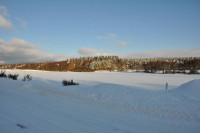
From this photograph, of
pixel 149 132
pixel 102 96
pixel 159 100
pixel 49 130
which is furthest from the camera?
pixel 102 96

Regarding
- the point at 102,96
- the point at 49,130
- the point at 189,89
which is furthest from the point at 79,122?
the point at 189,89

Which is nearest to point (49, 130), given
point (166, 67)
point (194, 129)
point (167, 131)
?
point (167, 131)

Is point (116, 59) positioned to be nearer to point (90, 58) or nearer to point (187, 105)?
point (90, 58)

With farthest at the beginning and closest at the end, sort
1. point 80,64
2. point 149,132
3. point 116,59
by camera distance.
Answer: point 116,59
point 80,64
point 149,132

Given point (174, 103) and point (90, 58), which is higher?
point (90, 58)

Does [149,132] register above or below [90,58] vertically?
below

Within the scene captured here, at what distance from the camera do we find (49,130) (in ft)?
14.8

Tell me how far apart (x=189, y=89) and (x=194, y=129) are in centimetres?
740

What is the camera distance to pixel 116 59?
126 m

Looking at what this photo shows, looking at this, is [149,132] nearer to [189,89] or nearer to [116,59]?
[189,89]

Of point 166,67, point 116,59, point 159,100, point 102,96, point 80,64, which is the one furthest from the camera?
point 116,59

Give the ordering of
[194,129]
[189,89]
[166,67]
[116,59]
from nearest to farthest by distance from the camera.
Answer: [194,129]
[189,89]
[166,67]
[116,59]

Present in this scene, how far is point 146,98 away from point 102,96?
2.75 m

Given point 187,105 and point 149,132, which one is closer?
point 149,132
